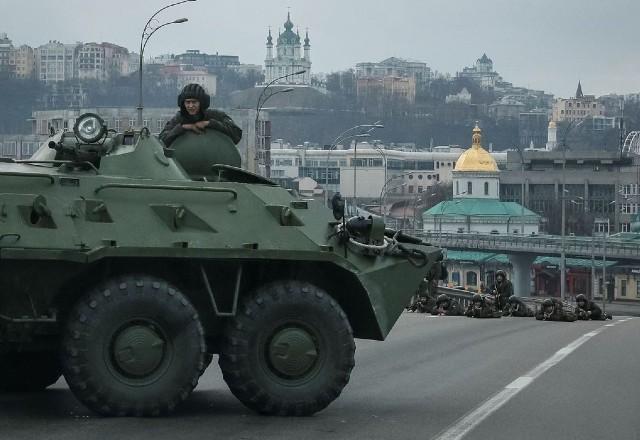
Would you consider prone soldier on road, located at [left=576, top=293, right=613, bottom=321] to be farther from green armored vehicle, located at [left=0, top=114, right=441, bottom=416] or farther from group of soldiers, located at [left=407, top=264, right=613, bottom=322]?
green armored vehicle, located at [left=0, top=114, right=441, bottom=416]

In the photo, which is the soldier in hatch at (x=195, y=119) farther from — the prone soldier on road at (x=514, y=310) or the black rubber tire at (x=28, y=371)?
the prone soldier on road at (x=514, y=310)

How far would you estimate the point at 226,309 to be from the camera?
1448 cm

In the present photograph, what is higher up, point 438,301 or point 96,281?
point 96,281

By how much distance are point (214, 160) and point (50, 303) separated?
2584 millimetres

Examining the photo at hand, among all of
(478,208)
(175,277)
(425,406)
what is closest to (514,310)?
(425,406)

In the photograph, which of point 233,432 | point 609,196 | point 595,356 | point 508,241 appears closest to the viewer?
point 233,432

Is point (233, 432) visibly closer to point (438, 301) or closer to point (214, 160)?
point (214, 160)

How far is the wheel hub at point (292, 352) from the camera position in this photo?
1434 centimetres

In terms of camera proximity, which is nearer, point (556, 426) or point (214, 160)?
point (556, 426)

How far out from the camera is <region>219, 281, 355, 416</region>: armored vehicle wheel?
560 inches

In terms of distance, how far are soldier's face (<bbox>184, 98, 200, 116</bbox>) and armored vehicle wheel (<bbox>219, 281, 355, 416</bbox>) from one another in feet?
7.30

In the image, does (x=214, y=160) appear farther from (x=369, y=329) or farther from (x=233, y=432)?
(x=233, y=432)

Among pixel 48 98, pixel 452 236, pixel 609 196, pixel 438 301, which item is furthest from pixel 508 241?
pixel 438 301

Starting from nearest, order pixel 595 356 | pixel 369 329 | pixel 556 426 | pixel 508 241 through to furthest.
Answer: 1. pixel 556 426
2. pixel 369 329
3. pixel 595 356
4. pixel 508 241
